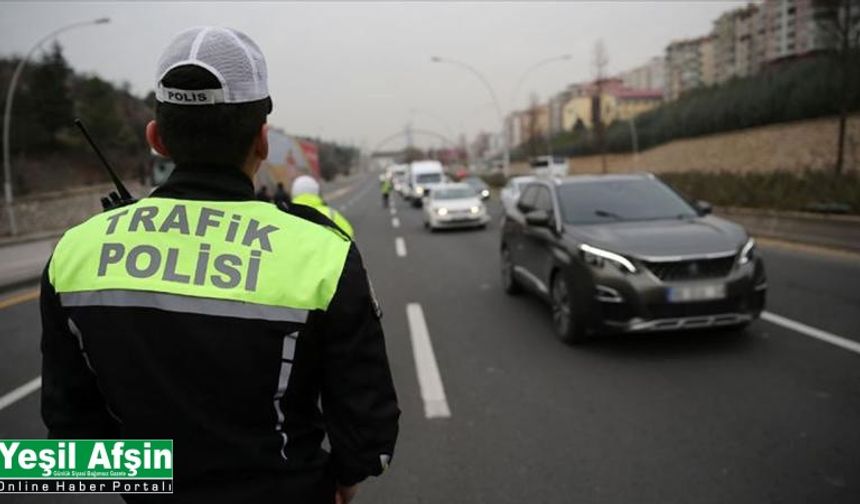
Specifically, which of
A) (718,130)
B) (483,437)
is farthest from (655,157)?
(483,437)

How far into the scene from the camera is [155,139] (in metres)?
1.55

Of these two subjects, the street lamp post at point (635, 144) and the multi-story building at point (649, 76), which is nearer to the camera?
the street lamp post at point (635, 144)

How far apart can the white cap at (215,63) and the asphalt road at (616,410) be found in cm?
251

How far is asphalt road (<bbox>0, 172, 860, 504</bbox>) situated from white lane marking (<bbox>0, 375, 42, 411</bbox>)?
0.38 feet

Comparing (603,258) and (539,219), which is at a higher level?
(539,219)

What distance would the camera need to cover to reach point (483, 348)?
619 centimetres

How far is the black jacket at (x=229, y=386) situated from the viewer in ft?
4.40

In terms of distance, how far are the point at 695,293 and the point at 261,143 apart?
15.4ft

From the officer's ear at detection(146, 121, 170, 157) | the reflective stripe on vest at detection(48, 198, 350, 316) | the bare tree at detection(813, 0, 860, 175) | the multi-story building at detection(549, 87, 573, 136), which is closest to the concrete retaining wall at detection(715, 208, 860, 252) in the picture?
the bare tree at detection(813, 0, 860, 175)

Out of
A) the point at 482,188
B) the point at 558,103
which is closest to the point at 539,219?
the point at 482,188

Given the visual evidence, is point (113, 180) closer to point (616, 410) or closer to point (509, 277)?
point (616, 410)

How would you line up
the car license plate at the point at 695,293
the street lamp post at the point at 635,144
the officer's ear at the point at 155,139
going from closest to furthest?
the officer's ear at the point at 155,139
the car license plate at the point at 695,293
the street lamp post at the point at 635,144

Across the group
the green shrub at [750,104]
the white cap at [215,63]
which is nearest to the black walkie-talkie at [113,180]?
the white cap at [215,63]

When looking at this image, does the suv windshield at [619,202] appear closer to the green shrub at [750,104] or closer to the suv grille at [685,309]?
the suv grille at [685,309]
